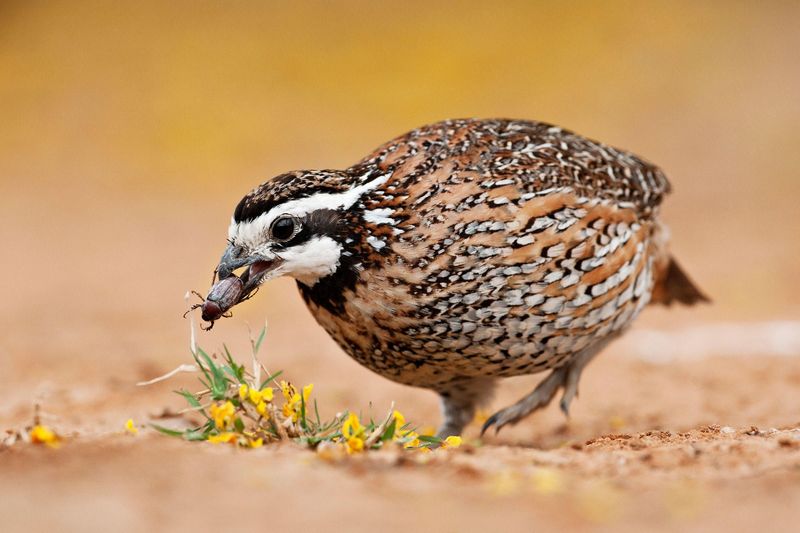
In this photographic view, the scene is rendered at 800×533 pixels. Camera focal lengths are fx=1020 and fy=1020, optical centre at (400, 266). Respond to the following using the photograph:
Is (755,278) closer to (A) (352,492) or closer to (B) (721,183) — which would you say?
(B) (721,183)

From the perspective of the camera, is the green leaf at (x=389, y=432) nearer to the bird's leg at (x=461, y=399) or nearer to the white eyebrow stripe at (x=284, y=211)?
the white eyebrow stripe at (x=284, y=211)

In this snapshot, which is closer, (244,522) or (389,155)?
(244,522)

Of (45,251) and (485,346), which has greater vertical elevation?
(45,251)

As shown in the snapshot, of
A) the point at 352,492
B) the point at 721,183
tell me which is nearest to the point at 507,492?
the point at 352,492

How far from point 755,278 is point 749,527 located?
10.2m

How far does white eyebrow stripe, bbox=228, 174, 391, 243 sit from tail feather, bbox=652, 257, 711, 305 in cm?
295

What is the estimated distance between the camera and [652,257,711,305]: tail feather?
7.21 meters

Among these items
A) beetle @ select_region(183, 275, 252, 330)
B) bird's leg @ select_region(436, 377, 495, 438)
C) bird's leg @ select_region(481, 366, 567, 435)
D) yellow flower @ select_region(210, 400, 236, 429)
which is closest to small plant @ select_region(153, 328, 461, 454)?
yellow flower @ select_region(210, 400, 236, 429)

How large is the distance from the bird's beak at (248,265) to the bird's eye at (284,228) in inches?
3.9

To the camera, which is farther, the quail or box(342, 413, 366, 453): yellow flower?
the quail

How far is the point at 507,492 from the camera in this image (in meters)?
3.47

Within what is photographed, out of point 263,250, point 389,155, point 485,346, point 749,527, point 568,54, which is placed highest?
point 568,54

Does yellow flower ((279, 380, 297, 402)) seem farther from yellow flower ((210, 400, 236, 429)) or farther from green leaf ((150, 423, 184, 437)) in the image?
green leaf ((150, 423, 184, 437))

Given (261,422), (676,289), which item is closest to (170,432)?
(261,422)
